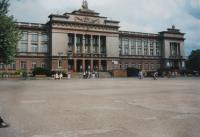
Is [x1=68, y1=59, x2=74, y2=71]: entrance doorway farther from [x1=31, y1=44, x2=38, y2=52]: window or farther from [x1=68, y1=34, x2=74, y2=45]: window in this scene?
[x1=31, y1=44, x2=38, y2=52]: window

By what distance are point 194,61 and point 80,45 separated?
51770 millimetres

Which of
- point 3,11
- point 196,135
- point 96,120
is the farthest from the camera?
point 3,11

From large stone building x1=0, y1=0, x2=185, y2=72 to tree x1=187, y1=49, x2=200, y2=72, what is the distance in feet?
70.9

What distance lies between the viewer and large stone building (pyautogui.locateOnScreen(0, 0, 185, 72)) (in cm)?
8919

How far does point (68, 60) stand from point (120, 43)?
22238 mm

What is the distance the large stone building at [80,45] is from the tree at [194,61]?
21.6 metres

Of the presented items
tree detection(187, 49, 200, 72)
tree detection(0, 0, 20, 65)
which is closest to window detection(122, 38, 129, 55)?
tree detection(187, 49, 200, 72)

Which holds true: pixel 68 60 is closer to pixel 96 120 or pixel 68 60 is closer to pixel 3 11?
pixel 3 11

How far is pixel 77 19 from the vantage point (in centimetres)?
9312

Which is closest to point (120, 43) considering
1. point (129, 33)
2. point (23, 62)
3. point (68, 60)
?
point (129, 33)

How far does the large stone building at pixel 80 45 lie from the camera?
8919 cm

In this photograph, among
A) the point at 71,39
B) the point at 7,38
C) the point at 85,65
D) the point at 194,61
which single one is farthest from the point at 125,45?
the point at 7,38

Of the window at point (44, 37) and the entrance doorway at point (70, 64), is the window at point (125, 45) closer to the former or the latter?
the entrance doorway at point (70, 64)

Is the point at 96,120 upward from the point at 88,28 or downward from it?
downward
